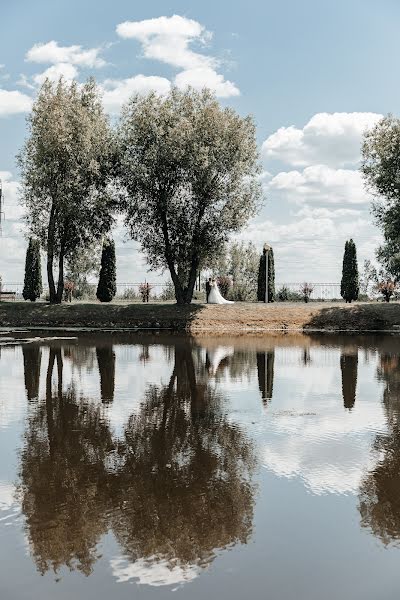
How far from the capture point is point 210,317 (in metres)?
34.5

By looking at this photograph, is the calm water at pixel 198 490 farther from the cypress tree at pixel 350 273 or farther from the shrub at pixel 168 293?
the shrub at pixel 168 293

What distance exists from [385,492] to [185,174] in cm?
3316

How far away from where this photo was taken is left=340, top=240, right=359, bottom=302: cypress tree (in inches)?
1807

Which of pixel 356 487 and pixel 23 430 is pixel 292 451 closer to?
pixel 356 487

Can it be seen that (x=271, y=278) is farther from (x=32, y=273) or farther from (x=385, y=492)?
(x=385, y=492)

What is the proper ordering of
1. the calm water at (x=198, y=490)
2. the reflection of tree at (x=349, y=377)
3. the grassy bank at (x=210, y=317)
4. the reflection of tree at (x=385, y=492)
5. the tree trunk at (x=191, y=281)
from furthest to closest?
the tree trunk at (x=191, y=281), the grassy bank at (x=210, y=317), the reflection of tree at (x=349, y=377), the reflection of tree at (x=385, y=492), the calm water at (x=198, y=490)

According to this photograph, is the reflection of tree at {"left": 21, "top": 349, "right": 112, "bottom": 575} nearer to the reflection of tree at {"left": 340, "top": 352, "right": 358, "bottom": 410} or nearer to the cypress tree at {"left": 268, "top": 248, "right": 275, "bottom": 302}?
the reflection of tree at {"left": 340, "top": 352, "right": 358, "bottom": 410}

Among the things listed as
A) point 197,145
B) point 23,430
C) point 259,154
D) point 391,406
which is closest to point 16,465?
point 23,430

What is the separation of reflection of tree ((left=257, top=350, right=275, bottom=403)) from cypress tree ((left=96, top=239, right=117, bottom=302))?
2611 centimetres

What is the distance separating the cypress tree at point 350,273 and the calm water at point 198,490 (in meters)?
34.1

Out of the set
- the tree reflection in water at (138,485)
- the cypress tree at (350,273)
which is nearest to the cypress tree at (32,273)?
the cypress tree at (350,273)

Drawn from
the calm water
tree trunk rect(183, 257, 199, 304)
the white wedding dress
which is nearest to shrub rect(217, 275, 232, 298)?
the white wedding dress

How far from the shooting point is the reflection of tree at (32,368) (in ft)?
38.4

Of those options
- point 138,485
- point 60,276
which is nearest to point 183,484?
point 138,485
